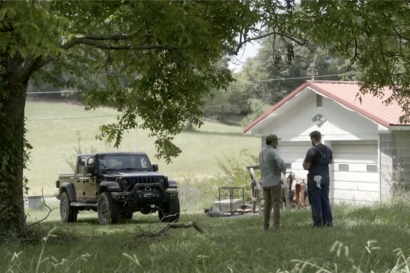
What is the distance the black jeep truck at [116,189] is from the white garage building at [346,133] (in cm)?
646

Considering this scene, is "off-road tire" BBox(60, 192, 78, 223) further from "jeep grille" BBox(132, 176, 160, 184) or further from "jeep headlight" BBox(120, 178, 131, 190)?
"jeep grille" BBox(132, 176, 160, 184)

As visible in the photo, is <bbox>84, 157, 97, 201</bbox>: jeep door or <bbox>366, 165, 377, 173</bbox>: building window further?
<bbox>366, 165, 377, 173</bbox>: building window

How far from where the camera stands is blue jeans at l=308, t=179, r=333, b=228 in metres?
12.7

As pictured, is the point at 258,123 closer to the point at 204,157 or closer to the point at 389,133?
the point at 389,133

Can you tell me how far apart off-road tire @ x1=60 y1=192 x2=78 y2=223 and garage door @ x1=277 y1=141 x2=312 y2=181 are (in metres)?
8.80

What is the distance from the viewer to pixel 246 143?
230ft

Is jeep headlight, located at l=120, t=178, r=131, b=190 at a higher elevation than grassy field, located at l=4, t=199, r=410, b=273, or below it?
higher

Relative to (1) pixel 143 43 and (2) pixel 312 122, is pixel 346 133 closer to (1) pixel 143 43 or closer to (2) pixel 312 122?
(2) pixel 312 122

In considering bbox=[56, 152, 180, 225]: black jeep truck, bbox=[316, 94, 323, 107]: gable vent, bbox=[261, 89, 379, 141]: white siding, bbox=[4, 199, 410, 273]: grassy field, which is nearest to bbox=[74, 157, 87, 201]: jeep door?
bbox=[56, 152, 180, 225]: black jeep truck

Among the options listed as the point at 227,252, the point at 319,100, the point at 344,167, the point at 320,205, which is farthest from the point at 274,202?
the point at 319,100

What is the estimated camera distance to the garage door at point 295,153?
25.1 meters

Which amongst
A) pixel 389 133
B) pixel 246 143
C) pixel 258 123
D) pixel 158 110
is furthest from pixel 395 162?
pixel 246 143

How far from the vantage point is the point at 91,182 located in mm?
18859

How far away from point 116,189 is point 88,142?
50.2m
